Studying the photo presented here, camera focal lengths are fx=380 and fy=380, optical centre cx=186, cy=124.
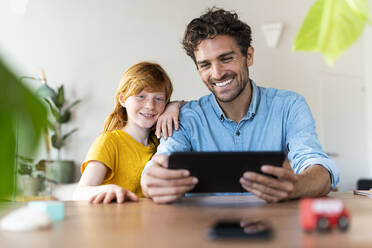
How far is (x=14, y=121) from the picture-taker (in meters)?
0.10

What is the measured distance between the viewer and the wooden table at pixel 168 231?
53cm

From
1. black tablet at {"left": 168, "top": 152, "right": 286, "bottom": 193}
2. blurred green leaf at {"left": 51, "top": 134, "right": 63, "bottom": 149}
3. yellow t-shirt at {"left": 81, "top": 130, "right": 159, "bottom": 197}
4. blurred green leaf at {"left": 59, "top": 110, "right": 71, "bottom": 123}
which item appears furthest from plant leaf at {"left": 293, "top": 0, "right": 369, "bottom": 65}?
blurred green leaf at {"left": 59, "top": 110, "right": 71, "bottom": 123}

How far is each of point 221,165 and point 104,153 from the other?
0.91 meters

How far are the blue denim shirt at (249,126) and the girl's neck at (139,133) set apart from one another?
27cm

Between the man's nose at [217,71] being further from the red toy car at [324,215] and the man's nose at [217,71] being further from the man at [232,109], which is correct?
the red toy car at [324,215]

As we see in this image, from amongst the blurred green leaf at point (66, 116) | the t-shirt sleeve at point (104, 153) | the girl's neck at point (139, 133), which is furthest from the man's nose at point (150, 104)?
the blurred green leaf at point (66, 116)

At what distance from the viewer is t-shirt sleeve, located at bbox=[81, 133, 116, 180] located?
1792mm

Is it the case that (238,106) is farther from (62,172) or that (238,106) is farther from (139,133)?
(62,172)

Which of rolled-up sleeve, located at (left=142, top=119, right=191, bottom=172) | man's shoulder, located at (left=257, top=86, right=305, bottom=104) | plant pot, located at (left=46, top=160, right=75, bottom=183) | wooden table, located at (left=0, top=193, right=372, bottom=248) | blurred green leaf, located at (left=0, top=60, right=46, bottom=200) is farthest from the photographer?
plant pot, located at (left=46, top=160, right=75, bottom=183)

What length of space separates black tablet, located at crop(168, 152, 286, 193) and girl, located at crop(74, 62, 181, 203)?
0.71 meters

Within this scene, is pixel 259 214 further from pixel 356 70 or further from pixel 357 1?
pixel 356 70

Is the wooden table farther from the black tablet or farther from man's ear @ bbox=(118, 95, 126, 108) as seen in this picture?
man's ear @ bbox=(118, 95, 126, 108)

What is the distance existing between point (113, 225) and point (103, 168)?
3.59ft

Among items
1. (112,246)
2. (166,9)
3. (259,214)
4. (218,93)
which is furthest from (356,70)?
(112,246)
